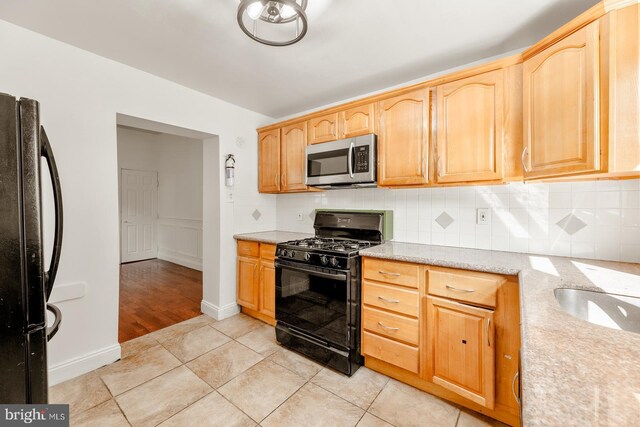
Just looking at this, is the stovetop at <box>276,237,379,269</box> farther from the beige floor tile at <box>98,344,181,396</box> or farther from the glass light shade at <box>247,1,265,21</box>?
the glass light shade at <box>247,1,265,21</box>

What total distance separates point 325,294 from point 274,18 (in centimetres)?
182

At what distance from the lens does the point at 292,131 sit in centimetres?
290

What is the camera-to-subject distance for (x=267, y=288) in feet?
8.82

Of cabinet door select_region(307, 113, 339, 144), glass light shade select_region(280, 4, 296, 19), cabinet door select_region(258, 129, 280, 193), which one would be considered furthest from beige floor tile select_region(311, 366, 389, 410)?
glass light shade select_region(280, 4, 296, 19)

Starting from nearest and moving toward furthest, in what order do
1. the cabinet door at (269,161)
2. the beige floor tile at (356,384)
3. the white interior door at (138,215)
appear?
the beige floor tile at (356,384)
the cabinet door at (269,161)
the white interior door at (138,215)

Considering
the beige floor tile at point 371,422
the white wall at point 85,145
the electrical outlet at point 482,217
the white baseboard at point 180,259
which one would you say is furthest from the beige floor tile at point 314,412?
the white baseboard at point 180,259

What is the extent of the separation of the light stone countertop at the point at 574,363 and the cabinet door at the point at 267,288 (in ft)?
6.56

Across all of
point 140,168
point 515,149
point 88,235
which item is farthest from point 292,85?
point 140,168

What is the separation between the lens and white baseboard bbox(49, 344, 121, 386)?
73.2 inches

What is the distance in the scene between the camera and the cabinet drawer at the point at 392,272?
1.81 metres

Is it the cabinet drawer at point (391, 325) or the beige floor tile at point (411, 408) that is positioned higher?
the cabinet drawer at point (391, 325)

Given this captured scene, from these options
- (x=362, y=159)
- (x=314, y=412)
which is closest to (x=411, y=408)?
(x=314, y=412)

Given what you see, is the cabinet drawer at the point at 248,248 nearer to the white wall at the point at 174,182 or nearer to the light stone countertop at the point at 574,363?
the light stone countertop at the point at 574,363

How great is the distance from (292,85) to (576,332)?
2.57m
